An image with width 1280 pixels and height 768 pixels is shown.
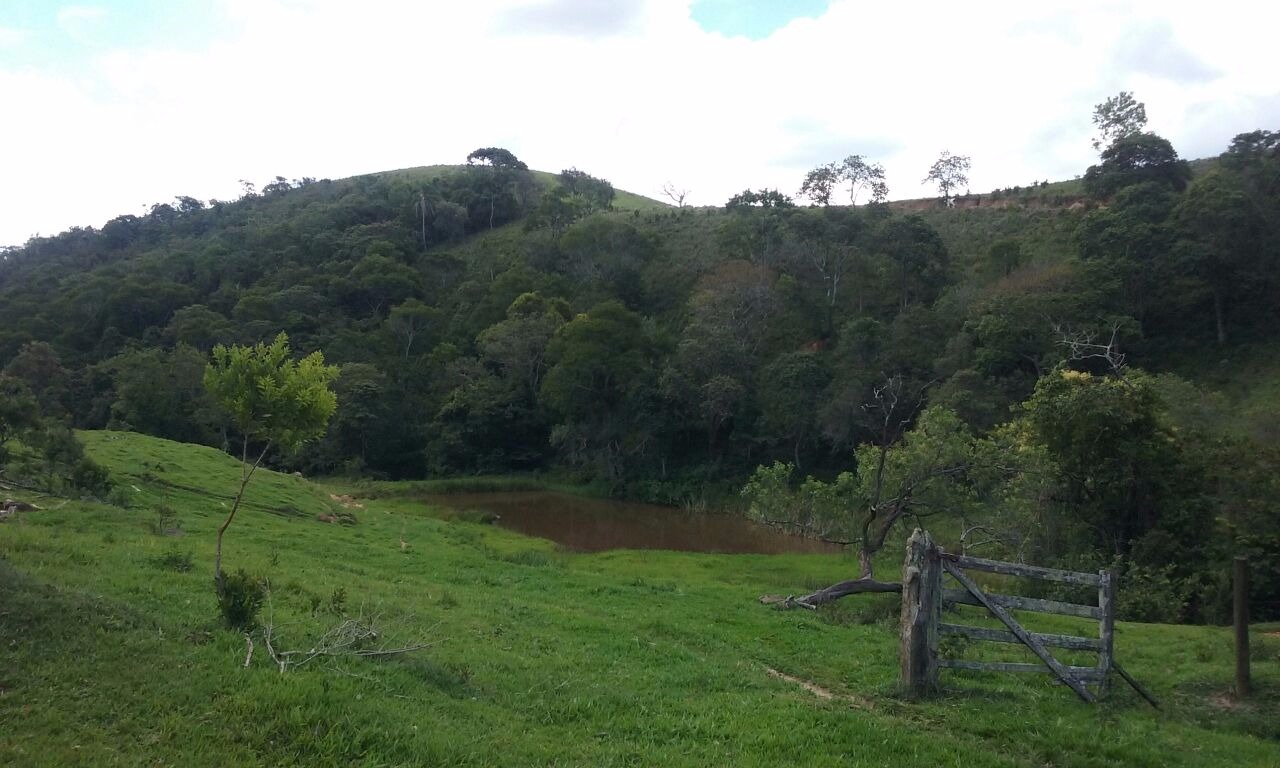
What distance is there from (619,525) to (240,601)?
32525mm

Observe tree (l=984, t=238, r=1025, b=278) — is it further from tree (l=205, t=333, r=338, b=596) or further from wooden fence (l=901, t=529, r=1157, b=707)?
tree (l=205, t=333, r=338, b=596)

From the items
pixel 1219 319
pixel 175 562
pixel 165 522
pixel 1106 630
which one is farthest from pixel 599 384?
pixel 1106 630

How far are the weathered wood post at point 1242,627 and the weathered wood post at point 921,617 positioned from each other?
4.01 meters

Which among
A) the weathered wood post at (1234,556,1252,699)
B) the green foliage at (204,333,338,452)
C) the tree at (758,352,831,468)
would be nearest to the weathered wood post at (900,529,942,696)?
the weathered wood post at (1234,556,1252,699)

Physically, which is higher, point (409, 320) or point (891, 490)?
point (409, 320)

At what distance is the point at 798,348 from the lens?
186 ft

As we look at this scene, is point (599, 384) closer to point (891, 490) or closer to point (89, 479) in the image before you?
point (891, 490)

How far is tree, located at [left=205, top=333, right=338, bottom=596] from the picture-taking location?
1007cm

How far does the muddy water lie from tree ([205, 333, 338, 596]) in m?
23.0

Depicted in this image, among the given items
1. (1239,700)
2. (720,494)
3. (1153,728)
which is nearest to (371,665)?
(1153,728)

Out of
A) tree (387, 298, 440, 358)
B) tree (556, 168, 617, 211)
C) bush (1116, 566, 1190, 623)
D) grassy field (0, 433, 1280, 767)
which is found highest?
tree (556, 168, 617, 211)

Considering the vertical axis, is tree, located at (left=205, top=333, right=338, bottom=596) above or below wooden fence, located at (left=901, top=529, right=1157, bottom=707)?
above

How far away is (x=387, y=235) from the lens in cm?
8438

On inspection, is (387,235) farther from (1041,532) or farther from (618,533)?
(1041,532)
